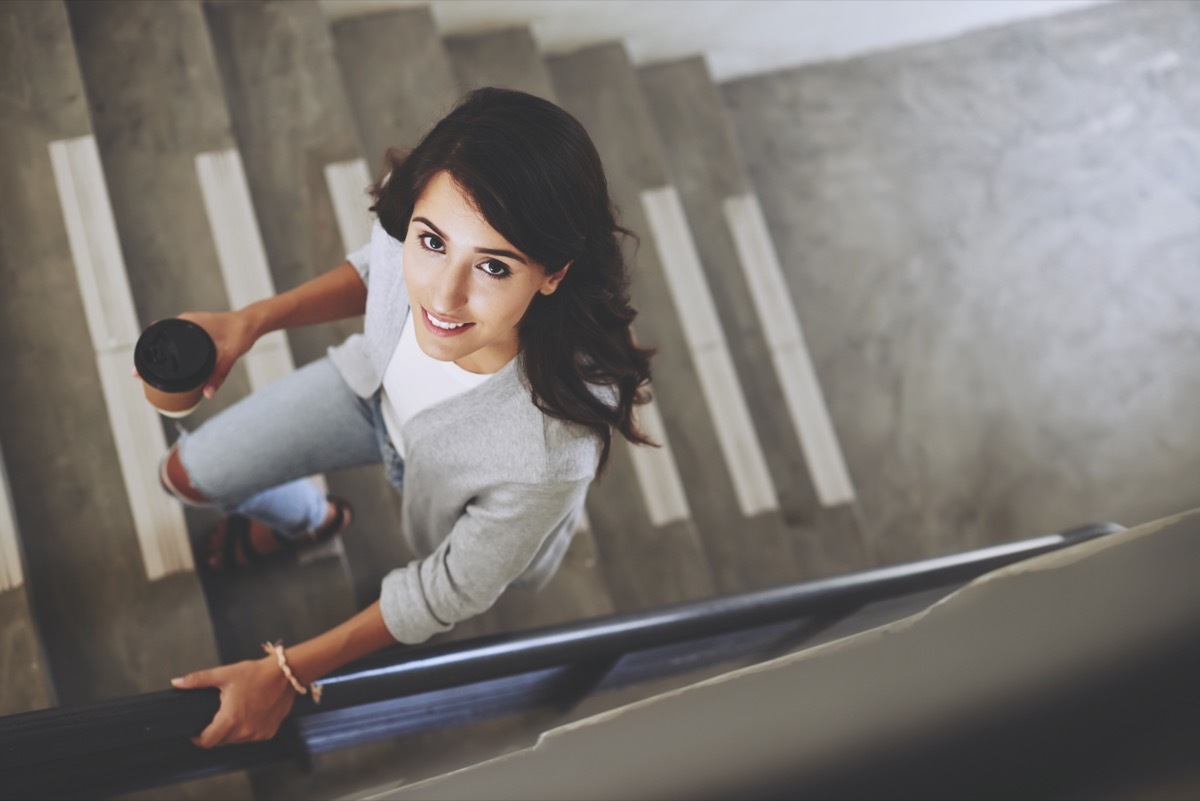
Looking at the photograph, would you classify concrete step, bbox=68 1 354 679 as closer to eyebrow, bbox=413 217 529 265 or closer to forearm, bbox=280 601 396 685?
forearm, bbox=280 601 396 685

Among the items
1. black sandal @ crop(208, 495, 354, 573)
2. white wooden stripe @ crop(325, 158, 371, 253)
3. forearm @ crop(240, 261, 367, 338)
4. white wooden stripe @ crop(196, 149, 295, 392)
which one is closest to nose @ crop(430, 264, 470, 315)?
forearm @ crop(240, 261, 367, 338)

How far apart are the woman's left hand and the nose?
46cm

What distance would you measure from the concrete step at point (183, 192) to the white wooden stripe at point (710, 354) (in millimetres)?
1309

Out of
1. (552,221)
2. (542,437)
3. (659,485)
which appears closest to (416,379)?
(542,437)

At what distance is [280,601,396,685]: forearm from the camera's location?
3.61 ft

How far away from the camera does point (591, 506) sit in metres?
2.56

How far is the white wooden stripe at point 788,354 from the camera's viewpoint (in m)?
2.98

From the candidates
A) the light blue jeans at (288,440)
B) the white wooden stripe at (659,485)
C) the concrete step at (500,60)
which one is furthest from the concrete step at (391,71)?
the light blue jeans at (288,440)

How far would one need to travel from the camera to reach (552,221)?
945mm

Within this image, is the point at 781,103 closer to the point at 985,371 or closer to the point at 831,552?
the point at 985,371

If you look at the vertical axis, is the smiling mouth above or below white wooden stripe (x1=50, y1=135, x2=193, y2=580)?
below

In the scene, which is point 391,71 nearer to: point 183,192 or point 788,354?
point 183,192

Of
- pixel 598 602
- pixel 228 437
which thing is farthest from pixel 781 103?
pixel 228 437

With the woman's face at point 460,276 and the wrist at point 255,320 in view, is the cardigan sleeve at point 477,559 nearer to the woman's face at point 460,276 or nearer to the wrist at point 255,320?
the woman's face at point 460,276
